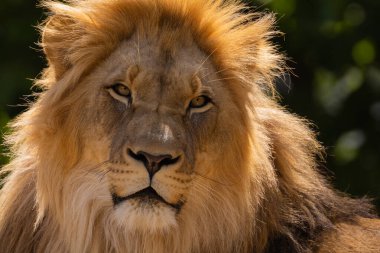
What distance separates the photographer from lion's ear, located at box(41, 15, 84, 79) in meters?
4.02

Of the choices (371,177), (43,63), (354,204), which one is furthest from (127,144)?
(371,177)

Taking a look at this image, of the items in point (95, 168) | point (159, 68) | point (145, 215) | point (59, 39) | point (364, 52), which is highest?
point (364, 52)

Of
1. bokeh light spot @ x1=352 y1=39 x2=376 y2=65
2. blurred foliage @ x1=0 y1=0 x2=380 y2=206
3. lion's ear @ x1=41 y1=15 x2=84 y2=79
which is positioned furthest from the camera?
bokeh light spot @ x1=352 y1=39 x2=376 y2=65

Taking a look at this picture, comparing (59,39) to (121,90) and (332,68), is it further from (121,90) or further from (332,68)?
(332,68)

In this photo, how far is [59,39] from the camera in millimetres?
4035

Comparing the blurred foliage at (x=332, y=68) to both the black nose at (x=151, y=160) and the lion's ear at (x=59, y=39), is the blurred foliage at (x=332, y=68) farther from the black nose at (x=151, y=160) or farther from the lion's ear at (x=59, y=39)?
the black nose at (x=151, y=160)

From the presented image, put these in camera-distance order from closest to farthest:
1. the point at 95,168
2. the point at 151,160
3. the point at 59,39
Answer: the point at 151,160 < the point at 95,168 < the point at 59,39

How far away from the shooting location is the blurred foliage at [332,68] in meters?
5.80

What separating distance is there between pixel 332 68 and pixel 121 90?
268 centimetres

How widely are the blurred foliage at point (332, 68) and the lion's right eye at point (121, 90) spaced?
1.84m

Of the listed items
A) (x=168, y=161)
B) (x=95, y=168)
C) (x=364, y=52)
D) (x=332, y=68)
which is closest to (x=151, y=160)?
(x=168, y=161)

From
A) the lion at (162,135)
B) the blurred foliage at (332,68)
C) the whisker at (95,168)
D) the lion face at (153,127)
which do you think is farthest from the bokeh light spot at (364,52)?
the whisker at (95,168)

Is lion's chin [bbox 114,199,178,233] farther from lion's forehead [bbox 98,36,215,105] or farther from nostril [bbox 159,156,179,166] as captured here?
lion's forehead [bbox 98,36,215,105]

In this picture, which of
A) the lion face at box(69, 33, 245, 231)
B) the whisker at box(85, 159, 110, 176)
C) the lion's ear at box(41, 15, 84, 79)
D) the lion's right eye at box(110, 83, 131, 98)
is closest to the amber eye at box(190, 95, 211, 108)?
the lion face at box(69, 33, 245, 231)
